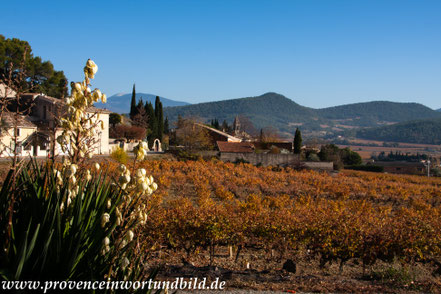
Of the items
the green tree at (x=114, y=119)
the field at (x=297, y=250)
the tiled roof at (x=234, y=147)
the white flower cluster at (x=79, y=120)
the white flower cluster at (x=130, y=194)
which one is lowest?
the field at (x=297, y=250)

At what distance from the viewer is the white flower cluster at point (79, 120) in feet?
9.25

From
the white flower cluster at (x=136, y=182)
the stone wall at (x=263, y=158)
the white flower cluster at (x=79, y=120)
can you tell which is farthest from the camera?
the stone wall at (x=263, y=158)

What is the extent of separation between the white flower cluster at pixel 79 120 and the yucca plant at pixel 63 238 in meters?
0.23

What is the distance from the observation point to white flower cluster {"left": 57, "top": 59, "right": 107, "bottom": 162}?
282 cm

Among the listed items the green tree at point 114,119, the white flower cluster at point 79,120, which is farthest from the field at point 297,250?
the green tree at point 114,119

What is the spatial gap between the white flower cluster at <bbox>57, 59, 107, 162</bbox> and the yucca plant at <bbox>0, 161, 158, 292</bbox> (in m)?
0.23

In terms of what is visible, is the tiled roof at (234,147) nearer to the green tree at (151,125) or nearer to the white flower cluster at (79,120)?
the green tree at (151,125)

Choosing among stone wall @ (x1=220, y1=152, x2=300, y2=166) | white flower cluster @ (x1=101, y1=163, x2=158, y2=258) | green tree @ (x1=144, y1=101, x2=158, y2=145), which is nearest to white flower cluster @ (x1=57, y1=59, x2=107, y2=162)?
white flower cluster @ (x1=101, y1=163, x2=158, y2=258)

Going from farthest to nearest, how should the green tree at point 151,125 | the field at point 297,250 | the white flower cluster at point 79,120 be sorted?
the green tree at point 151,125 → the field at point 297,250 → the white flower cluster at point 79,120

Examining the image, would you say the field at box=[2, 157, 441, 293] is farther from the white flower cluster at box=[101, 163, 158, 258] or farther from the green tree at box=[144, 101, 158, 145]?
the green tree at box=[144, 101, 158, 145]

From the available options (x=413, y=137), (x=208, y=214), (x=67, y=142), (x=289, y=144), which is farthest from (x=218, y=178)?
(x=413, y=137)

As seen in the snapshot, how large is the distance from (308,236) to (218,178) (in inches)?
513

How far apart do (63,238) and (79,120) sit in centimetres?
82

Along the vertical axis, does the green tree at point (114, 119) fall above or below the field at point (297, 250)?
above
